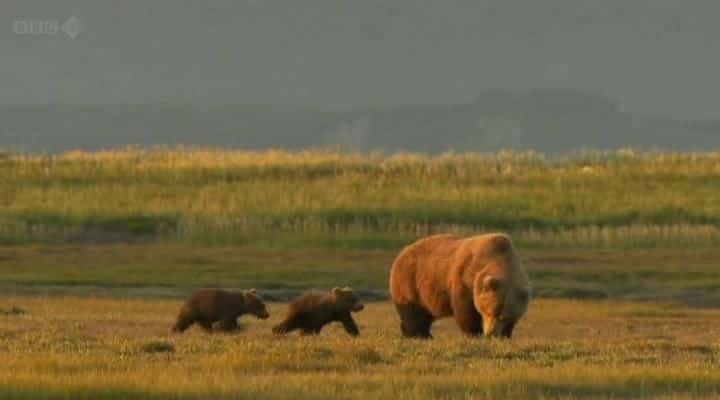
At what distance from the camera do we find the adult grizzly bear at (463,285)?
20.6 meters

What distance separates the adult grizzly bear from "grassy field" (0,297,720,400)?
0.33m

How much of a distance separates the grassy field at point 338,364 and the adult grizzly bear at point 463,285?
12.9 inches

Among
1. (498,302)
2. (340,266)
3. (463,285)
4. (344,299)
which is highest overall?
(463,285)

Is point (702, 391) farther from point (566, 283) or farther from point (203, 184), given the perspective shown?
point (203, 184)

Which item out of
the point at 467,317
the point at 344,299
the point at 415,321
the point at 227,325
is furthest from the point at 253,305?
the point at 467,317

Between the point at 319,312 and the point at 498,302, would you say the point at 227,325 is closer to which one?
the point at 319,312

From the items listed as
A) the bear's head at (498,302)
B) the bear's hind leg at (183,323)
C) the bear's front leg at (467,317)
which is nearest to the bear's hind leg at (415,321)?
the bear's front leg at (467,317)

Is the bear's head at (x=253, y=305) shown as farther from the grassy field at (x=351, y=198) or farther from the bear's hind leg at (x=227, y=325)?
the grassy field at (x=351, y=198)

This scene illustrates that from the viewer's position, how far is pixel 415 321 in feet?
75.1

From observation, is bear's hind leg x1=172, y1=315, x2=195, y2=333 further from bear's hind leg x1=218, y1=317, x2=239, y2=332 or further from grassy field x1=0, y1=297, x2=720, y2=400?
bear's hind leg x1=218, y1=317, x2=239, y2=332

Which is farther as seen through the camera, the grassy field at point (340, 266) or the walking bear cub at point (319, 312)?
the walking bear cub at point (319, 312)

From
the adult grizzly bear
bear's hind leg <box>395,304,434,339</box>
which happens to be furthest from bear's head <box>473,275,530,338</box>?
bear's hind leg <box>395,304,434,339</box>

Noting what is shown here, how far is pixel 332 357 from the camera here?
18844 millimetres

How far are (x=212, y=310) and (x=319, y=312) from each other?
126cm
